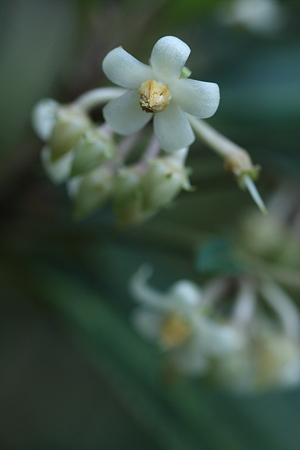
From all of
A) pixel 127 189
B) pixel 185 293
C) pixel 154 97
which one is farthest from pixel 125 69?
pixel 185 293

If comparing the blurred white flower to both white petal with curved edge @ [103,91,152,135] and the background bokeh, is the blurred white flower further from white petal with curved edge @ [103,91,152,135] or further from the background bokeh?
white petal with curved edge @ [103,91,152,135]

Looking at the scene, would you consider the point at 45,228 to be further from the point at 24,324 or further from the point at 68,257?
the point at 24,324

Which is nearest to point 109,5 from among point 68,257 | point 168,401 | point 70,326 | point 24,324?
point 68,257

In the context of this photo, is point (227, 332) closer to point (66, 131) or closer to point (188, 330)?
point (188, 330)

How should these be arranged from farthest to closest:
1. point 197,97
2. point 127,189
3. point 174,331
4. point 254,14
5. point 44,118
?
1. point 254,14
2. point 174,331
3. point 44,118
4. point 127,189
5. point 197,97

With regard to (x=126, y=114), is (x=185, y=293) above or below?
below

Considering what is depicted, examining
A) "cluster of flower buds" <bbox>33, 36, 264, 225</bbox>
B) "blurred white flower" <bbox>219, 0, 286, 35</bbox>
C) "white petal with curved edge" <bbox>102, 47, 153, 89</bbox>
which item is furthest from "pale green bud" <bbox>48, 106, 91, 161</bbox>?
"blurred white flower" <bbox>219, 0, 286, 35</bbox>

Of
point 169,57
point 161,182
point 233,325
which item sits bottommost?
point 233,325
